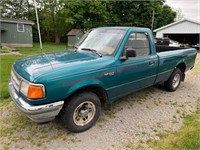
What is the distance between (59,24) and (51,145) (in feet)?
114

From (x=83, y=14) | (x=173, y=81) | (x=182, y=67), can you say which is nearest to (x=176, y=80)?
(x=173, y=81)

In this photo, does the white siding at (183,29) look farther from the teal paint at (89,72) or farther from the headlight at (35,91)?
the headlight at (35,91)

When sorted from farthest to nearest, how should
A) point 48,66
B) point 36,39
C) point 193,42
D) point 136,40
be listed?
1. point 36,39
2. point 193,42
3. point 136,40
4. point 48,66

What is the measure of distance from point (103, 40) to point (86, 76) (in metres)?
1.21

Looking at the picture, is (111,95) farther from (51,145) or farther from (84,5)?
(84,5)

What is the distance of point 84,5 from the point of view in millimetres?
31047

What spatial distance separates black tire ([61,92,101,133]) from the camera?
9.63 ft

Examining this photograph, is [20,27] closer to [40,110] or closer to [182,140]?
[40,110]

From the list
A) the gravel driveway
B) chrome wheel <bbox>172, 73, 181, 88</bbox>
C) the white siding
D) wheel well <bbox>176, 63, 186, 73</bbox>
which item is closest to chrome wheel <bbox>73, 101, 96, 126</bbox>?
the gravel driveway

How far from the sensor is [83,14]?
3178 centimetres

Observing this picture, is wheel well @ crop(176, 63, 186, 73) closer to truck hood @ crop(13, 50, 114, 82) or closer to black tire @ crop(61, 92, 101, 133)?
truck hood @ crop(13, 50, 114, 82)

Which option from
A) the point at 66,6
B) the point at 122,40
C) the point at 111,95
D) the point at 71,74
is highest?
the point at 66,6

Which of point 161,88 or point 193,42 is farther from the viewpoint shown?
point 193,42

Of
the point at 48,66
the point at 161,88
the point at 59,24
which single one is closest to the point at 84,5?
the point at 59,24
